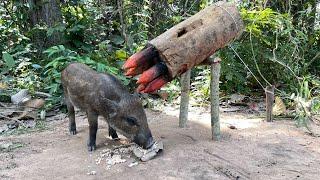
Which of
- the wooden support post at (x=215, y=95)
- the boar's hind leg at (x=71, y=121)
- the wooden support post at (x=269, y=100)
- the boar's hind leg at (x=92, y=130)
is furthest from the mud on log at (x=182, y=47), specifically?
the boar's hind leg at (x=71, y=121)

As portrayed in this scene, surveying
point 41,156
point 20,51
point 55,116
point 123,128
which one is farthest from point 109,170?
point 20,51

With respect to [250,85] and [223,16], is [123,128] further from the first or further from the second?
[250,85]

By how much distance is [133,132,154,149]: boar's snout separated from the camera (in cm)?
455

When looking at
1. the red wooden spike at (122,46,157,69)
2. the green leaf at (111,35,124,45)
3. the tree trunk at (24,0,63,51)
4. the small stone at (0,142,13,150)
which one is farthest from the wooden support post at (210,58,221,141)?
the tree trunk at (24,0,63,51)

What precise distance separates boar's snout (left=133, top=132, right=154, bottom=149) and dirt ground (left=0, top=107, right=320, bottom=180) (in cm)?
18

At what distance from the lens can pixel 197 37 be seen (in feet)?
14.0

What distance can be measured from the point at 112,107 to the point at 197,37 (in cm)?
119

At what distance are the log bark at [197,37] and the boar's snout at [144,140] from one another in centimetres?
78

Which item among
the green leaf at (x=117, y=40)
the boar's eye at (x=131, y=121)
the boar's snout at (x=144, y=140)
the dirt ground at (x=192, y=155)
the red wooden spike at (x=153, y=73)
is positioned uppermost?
the green leaf at (x=117, y=40)

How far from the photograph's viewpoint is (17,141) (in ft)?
17.6

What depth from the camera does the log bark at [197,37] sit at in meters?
4.11

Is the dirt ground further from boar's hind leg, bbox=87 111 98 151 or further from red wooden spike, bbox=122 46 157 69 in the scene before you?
red wooden spike, bbox=122 46 157 69

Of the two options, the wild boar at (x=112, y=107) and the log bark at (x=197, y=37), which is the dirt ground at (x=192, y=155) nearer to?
the wild boar at (x=112, y=107)

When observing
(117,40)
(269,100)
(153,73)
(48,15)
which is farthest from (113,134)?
(48,15)
